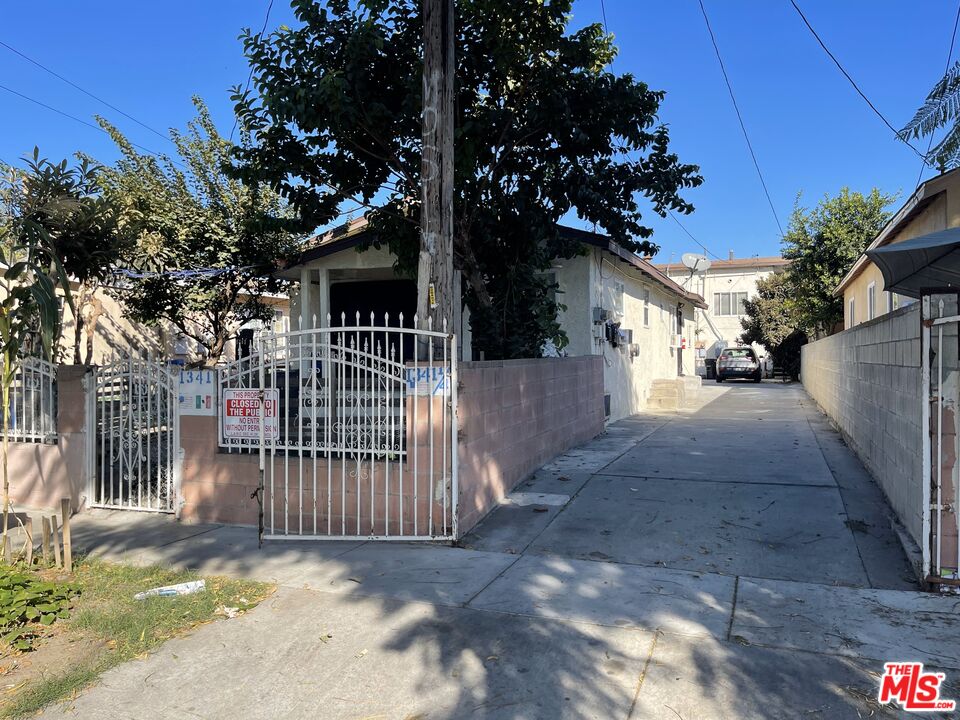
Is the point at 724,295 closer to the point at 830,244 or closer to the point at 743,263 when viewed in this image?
the point at 743,263

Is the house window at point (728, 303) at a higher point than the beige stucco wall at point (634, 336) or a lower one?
higher

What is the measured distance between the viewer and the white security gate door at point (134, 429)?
23.8 ft

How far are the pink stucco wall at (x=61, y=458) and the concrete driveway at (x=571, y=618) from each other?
642 millimetres

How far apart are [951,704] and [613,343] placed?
10.9m

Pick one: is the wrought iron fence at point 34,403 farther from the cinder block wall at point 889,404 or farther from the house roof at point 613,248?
the cinder block wall at point 889,404

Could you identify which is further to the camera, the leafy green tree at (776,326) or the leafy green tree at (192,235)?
the leafy green tree at (776,326)

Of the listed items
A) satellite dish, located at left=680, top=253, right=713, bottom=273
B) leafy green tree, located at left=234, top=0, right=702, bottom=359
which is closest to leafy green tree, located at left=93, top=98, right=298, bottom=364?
leafy green tree, located at left=234, top=0, right=702, bottom=359

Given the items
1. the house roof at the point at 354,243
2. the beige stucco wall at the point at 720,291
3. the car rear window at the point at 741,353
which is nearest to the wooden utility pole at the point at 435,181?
the house roof at the point at 354,243

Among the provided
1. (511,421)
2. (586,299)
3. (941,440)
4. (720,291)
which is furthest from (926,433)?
(720,291)

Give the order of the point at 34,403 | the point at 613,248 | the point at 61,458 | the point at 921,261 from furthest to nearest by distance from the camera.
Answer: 1. the point at 613,248
2. the point at 34,403
3. the point at 61,458
4. the point at 921,261

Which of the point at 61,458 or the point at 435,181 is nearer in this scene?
the point at 435,181

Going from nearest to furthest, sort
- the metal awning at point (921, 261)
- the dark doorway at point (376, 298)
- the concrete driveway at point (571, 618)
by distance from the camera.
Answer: the concrete driveway at point (571, 618), the metal awning at point (921, 261), the dark doorway at point (376, 298)

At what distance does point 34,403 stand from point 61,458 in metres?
0.81

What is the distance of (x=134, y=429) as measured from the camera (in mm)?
7555
